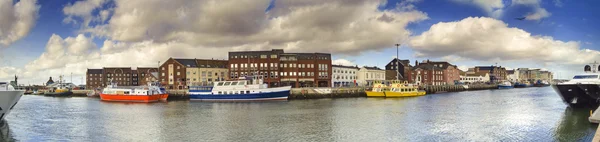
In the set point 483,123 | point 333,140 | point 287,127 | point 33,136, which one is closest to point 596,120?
point 483,123

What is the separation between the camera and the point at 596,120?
29.5 m

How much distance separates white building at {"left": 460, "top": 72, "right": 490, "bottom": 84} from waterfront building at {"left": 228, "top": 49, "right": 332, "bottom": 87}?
278ft

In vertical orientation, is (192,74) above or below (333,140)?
above

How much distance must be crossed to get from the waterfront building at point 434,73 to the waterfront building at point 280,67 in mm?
41620

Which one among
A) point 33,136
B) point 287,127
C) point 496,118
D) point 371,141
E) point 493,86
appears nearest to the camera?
point 371,141

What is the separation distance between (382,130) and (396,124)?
366cm

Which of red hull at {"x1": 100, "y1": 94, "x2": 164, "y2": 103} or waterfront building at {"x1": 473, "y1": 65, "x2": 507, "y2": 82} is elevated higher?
waterfront building at {"x1": 473, "y1": 65, "x2": 507, "y2": 82}

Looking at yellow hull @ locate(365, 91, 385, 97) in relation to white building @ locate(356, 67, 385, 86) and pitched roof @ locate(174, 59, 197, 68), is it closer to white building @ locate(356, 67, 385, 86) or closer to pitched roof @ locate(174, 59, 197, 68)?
white building @ locate(356, 67, 385, 86)

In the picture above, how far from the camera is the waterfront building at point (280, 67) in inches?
3457

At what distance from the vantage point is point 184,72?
95062mm

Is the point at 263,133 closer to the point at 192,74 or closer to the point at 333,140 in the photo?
the point at 333,140

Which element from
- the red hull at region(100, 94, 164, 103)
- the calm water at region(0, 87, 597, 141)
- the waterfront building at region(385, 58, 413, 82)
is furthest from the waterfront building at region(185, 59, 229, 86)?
the calm water at region(0, 87, 597, 141)

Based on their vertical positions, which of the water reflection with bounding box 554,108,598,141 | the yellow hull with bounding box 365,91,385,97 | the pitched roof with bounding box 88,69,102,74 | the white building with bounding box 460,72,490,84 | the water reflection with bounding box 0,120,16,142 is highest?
the pitched roof with bounding box 88,69,102,74

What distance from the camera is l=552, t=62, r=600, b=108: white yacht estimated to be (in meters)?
43.1
